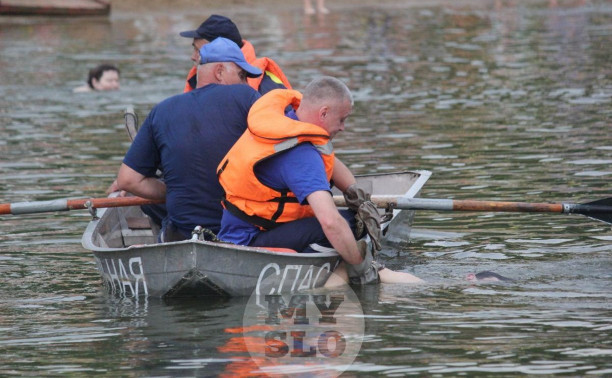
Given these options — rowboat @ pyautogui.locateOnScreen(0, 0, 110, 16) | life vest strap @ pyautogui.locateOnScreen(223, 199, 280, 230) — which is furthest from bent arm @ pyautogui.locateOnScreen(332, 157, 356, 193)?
rowboat @ pyautogui.locateOnScreen(0, 0, 110, 16)

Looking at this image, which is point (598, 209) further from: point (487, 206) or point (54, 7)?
point (54, 7)

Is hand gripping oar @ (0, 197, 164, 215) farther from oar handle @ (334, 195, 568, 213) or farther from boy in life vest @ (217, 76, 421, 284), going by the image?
oar handle @ (334, 195, 568, 213)

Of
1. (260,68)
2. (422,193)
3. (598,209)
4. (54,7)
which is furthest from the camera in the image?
(54,7)

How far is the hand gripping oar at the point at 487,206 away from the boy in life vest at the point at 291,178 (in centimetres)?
53

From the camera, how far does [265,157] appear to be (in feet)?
26.3

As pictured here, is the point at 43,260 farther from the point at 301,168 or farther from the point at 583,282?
the point at 583,282

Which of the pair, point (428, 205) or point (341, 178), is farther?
point (428, 205)

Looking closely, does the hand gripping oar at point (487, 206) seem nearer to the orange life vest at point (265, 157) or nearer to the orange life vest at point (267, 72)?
the orange life vest at point (265, 157)

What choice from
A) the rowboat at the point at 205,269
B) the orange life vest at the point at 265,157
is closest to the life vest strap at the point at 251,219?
the orange life vest at the point at 265,157

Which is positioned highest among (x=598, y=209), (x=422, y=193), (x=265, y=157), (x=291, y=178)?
(x=265, y=157)

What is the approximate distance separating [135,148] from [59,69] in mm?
16059

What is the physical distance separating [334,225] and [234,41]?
2633 millimetres

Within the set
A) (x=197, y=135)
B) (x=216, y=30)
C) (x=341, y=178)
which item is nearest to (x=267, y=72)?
(x=216, y=30)

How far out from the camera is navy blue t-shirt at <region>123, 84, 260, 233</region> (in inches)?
337
